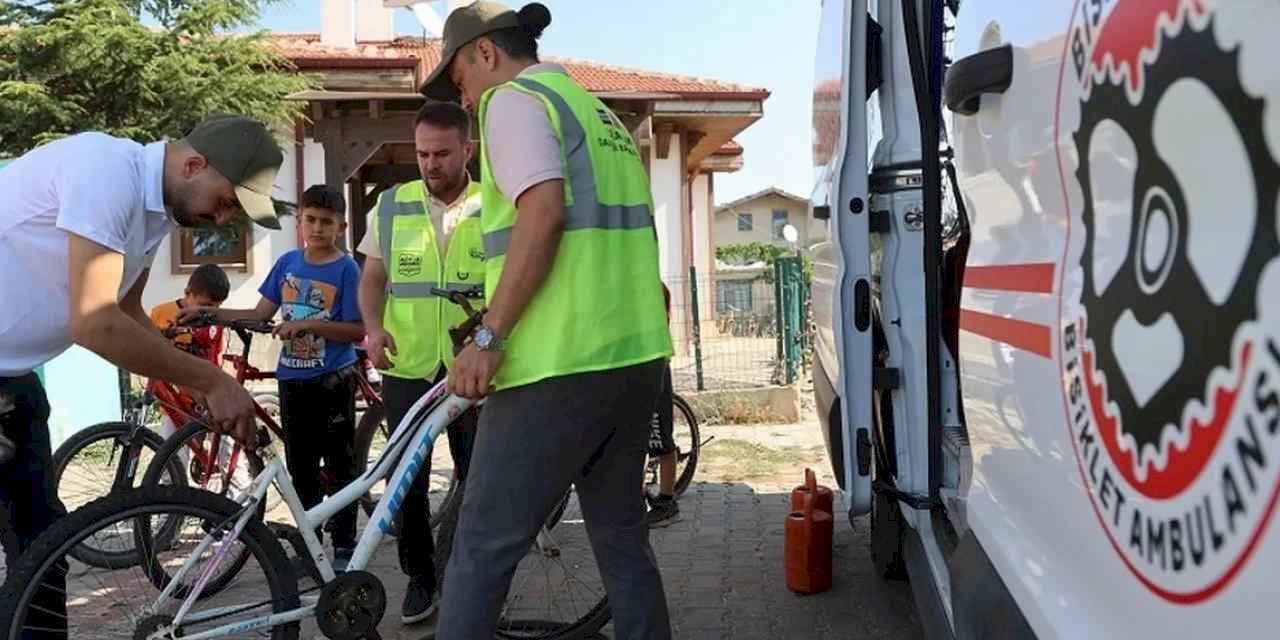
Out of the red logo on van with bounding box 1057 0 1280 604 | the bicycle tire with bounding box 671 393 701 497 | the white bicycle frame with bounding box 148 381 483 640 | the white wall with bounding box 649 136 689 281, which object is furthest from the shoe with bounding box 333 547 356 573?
the white wall with bounding box 649 136 689 281

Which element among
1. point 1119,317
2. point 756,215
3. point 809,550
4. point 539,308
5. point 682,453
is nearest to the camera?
point 1119,317

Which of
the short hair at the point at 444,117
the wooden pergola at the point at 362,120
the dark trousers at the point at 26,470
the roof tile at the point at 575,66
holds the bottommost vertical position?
the dark trousers at the point at 26,470

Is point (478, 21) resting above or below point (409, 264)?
above

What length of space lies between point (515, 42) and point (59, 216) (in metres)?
1.16

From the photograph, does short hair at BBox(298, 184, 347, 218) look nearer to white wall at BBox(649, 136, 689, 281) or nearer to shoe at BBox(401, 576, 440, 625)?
shoe at BBox(401, 576, 440, 625)

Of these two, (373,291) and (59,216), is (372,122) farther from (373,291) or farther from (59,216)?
(59,216)

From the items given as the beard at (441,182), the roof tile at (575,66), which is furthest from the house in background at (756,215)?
the beard at (441,182)

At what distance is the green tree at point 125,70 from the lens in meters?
11.6

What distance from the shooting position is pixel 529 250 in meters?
2.35

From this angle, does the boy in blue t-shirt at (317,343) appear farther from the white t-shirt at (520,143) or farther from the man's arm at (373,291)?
the white t-shirt at (520,143)

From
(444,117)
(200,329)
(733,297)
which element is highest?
(444,117)

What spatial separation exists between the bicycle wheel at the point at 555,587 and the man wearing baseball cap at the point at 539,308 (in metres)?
0.90

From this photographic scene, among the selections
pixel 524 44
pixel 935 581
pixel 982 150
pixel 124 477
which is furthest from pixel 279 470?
pixel 124 477

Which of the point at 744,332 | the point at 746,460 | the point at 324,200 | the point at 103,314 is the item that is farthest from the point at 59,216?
the point at 744,332
